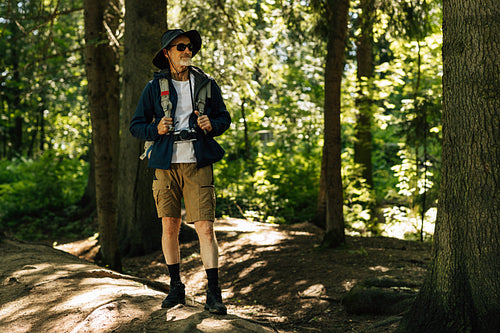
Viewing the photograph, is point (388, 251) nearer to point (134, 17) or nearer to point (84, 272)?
point (84, 272)

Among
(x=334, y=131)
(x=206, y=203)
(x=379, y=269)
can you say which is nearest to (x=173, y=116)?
(x=206, y=203)

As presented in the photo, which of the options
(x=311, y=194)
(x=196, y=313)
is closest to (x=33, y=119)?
(x=311, y=194)

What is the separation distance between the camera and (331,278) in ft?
23.2

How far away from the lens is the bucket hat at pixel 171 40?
167 inches

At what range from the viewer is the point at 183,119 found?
4.20 metres

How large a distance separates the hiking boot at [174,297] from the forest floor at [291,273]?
0.30 ft

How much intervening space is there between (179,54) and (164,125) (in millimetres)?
660

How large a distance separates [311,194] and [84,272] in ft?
32.6

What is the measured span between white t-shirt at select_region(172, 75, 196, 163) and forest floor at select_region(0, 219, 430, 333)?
1251 mm

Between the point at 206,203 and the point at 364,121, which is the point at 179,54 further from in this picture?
the point at 364,121

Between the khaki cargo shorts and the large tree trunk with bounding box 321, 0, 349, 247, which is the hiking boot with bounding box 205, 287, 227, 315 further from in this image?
the large tree trunk with bounding box 321, 0, 349, 247

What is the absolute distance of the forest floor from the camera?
566 centimetres

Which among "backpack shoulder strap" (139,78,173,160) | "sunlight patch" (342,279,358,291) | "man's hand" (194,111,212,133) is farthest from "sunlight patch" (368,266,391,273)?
"backpack shoulder strap" (139,78,173,160)

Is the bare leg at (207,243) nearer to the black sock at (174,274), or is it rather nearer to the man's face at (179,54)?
the black sock at (174,274)
